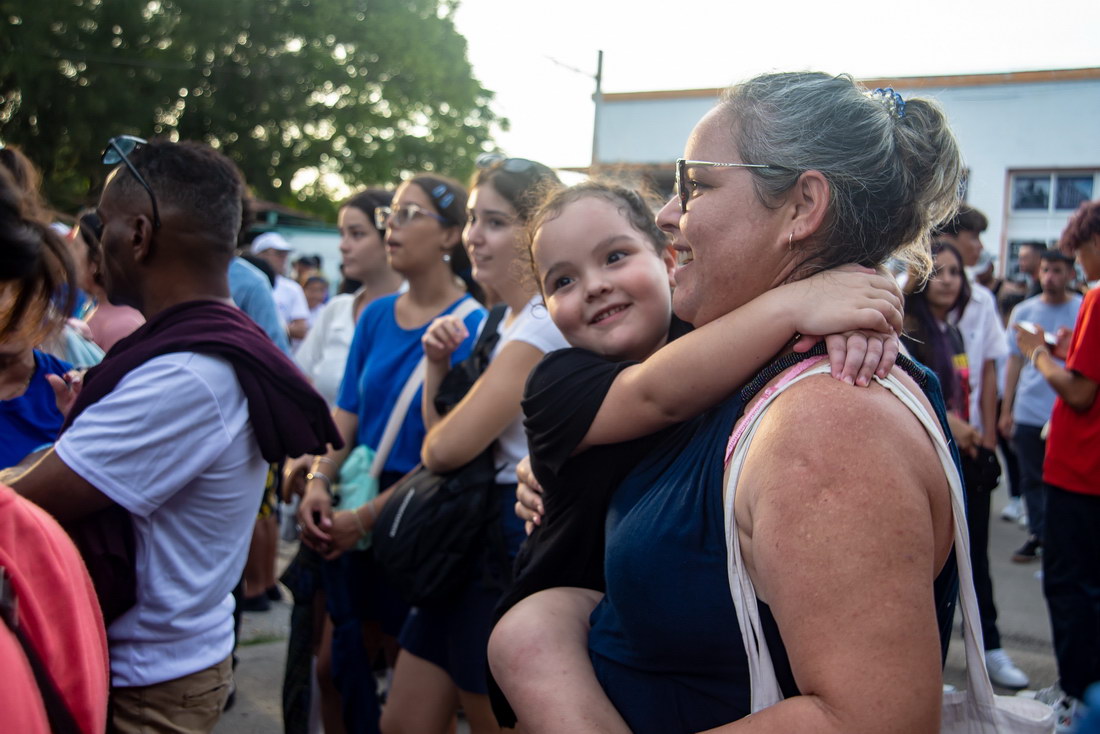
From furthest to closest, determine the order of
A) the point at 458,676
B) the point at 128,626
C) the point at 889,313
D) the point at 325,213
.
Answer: the point at 325,213 → the point at 458,676 → the point at 128,626 → the point at 889,313

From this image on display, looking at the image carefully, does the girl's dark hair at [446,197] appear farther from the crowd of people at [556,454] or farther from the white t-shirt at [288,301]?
the white t-shirt at [288,301]

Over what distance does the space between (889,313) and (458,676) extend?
82.5 inches

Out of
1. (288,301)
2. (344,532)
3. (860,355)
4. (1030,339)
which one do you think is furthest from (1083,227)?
(288,301)

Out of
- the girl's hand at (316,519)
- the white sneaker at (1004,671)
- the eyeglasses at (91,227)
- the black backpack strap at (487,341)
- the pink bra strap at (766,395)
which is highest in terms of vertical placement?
the eyeglasses at (91,227)

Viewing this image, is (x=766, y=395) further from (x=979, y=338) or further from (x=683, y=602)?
(x=979, y=338)

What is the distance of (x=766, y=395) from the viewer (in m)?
1.36

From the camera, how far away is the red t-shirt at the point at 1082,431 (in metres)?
4.12

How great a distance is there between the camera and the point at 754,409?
4.47 ft

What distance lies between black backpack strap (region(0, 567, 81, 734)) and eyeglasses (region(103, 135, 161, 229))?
1.47 metres

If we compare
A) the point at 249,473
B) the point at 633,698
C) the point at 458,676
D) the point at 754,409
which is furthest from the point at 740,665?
the point at 458,676

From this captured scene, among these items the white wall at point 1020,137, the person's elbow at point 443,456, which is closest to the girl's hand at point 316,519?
the person's elbow at point 443,456

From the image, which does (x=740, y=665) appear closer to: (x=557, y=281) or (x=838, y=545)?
(x=838, y=545)

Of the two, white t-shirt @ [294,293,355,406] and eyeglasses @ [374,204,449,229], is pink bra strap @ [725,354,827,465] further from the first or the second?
white t-shirt @ [294,293,355,406]

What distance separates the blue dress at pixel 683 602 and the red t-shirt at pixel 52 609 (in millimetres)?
812
